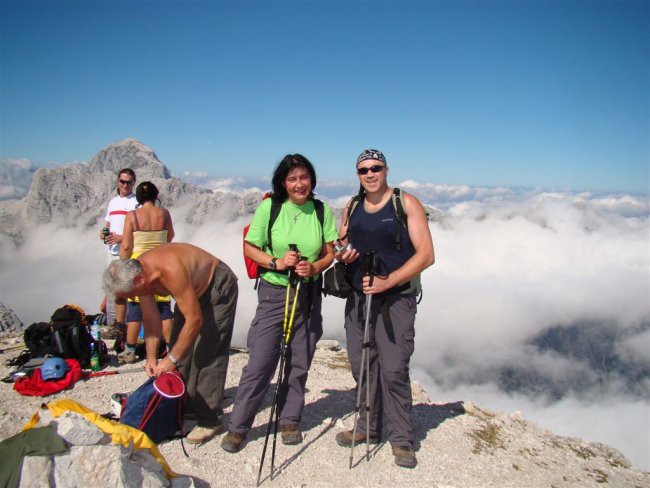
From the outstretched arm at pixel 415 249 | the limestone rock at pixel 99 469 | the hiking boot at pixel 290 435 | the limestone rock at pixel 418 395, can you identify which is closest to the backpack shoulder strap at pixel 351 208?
the outstretched arm at pixel 415 249

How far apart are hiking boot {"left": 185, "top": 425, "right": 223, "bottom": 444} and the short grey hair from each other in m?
2.50

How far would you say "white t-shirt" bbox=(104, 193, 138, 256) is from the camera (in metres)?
9.18

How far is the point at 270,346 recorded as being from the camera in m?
5.32

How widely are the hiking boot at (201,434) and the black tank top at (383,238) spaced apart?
2.99 meters

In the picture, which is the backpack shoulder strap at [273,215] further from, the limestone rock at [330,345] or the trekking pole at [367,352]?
the limestone rock at [330,345]

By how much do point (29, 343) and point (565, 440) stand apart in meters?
11.0

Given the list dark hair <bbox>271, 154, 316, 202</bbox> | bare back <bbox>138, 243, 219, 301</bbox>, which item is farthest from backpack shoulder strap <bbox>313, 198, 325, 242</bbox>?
bare back <bbox>138, 243, 219, 301</bbox>

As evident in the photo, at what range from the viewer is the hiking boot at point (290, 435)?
5.75 metres

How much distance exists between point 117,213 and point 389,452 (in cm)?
758

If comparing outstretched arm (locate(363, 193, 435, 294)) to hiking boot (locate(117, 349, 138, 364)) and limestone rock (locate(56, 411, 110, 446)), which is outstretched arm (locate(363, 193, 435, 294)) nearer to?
limestone rock (locate(56, 411, 110, 446))

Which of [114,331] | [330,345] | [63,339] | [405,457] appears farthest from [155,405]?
[330,345]

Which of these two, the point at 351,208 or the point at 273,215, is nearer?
the point at 273,215

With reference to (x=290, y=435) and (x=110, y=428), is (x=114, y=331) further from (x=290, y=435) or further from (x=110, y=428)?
(x=110, y=428)

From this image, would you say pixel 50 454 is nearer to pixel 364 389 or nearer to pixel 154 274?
pixel 154 274
